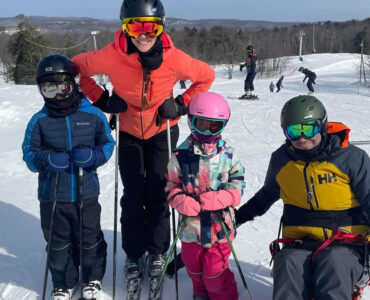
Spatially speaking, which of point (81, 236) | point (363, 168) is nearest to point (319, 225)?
point (363, 168)

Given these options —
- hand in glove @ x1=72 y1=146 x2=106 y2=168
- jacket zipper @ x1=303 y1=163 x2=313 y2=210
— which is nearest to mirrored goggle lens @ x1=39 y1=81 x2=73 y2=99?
hand in glove @ x1=72 y1=146 x2=106 y2=168

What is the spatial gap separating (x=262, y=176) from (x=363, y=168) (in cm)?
318

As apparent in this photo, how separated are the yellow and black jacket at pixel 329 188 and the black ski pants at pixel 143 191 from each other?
0.96 metres

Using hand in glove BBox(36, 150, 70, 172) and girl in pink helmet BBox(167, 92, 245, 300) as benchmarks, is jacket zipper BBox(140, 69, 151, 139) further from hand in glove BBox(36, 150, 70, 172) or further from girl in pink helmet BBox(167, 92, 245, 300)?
hand in glove BBox(36, 150, 70, 172)

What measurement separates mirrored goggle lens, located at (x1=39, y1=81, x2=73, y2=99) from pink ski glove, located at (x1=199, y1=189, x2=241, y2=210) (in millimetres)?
1169

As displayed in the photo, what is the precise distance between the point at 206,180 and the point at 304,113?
0.74 meters

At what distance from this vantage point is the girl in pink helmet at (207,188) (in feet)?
7.44

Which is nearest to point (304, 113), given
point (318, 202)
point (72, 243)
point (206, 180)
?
point (318, 202)

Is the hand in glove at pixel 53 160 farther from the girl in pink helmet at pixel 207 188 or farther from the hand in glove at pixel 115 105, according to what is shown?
the girl in pink helmet at pixel 207 188

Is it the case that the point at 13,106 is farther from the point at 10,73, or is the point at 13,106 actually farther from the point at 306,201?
the point at 10,73

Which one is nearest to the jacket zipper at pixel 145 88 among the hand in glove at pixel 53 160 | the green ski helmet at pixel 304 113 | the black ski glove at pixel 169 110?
the black ski glove at pixel 169 110

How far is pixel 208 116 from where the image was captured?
2254 millimetres

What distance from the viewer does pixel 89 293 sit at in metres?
2.67

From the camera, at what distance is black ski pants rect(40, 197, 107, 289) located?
8.55 ft
